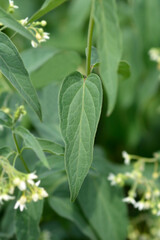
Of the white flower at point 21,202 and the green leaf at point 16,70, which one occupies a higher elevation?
the green leaf at point 16,70

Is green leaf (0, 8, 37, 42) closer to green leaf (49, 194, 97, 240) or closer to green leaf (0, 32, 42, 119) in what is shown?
green leaf (0, 32, 42, 119)

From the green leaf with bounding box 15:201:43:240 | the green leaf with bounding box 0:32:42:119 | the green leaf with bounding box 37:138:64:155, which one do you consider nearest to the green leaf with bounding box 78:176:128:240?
the green leaf with bounding box 15:201:43:240

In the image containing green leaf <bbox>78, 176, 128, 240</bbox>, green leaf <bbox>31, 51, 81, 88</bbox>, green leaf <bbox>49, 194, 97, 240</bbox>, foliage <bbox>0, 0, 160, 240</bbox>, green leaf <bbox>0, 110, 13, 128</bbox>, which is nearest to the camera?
foliage <bbox>0, 0, 160, 240</bbox>

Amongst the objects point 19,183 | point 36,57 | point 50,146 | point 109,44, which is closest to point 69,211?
point 50,146

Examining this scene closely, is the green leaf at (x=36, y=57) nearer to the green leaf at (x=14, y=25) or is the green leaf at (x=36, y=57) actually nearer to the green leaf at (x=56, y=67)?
the green leaf at (x=56, y=67)

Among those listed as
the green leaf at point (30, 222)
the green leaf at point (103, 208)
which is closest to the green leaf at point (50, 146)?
the green leaf at point (30, 222)

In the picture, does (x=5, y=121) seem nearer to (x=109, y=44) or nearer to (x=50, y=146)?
(x=50, y=146)
